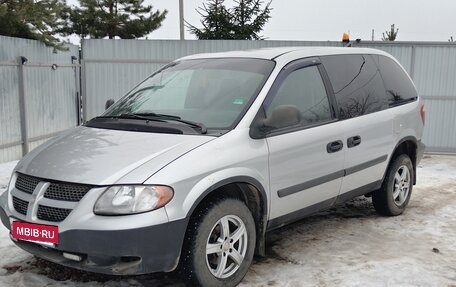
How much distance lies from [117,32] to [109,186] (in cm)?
2758

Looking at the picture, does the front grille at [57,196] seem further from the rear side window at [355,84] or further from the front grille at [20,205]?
the rear side window at [355,84]

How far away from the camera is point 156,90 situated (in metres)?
4.39

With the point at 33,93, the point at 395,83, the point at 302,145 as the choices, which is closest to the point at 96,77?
the point at 33,93

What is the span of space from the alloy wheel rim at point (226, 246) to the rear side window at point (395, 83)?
8.23ft

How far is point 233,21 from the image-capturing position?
48.9 ft

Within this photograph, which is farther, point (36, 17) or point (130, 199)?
point (36, 17)

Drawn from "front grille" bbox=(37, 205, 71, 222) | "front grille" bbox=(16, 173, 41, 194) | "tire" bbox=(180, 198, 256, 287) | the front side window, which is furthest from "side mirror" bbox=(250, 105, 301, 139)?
"front grille" bbox=(16, 173, 41, 194)

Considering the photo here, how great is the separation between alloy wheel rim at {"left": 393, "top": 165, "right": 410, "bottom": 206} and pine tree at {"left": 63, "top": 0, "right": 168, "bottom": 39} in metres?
24.8

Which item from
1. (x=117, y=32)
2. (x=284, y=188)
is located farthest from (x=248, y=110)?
(x=117, y=32)

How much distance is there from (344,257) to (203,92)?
1.85m

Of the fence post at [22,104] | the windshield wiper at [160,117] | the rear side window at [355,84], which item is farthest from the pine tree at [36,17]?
the rear side window at [355,84]

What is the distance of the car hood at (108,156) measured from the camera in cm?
304

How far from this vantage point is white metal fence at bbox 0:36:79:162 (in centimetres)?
845

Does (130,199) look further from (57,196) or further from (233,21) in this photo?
(233,21)
